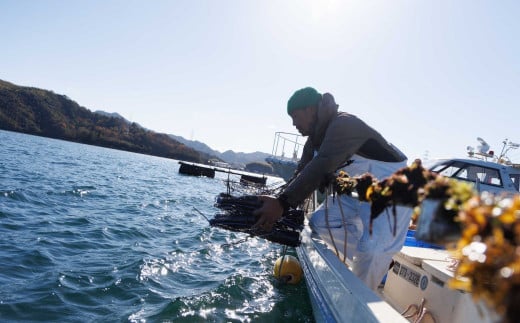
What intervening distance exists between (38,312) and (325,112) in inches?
187

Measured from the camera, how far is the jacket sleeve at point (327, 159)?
130 inches

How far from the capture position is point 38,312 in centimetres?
477

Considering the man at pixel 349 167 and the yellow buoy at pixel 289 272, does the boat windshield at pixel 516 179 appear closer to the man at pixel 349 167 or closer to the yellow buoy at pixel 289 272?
the yellow buoy at pixel 289 272

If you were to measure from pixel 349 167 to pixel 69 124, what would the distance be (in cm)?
17745

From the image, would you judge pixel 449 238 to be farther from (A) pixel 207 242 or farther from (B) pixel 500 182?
(B) pixel 500 182

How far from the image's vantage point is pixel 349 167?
14.5 ft

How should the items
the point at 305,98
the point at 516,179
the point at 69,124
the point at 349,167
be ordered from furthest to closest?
the point at 69,124
the point at 516,179
the point at 349,167
the point at 305,98

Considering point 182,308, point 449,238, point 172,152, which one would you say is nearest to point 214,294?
point 182,308

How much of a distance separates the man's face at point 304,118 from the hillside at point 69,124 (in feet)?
494

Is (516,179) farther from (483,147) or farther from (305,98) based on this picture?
(305,98)

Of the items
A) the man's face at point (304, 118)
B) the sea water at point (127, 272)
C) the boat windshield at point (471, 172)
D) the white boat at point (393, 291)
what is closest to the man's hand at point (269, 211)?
the white boat at point (393, 291)

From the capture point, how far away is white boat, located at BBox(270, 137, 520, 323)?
2.82m

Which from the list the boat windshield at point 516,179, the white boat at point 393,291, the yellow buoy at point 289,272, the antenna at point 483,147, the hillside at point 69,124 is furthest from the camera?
the hillside at point 69,124

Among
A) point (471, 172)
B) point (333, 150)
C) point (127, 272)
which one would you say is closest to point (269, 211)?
point (333, 150)
